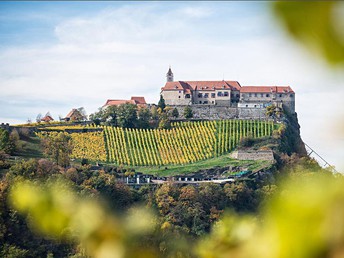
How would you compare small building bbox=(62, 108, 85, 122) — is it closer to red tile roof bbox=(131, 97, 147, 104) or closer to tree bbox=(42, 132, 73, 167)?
red tile roof bbox=(131, 97, 147, 104)

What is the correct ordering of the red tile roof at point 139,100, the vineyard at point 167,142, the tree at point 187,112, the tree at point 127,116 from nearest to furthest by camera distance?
the vineyard at point 167,142, the tree at point 127,116, the tree at point 187,112, the red tile roof at point 139,100

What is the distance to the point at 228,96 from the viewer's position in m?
60.7

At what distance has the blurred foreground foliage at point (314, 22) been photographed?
0.72m

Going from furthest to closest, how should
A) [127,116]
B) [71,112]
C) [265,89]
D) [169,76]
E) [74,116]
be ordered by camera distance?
1. [169,76]
2. [71,112]
3. [265,89]
4. [74,116]
5. [127,116]

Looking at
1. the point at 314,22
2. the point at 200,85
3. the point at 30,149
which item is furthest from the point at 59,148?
the point at 314,22

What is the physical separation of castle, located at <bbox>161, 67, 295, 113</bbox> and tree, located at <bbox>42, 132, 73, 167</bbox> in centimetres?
1476

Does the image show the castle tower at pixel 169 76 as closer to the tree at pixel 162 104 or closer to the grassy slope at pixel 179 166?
the tree at pixel 162 104

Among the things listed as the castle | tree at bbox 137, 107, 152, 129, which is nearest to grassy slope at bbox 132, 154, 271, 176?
tree at bbox 137, 107, 152, 129

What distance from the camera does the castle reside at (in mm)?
60312

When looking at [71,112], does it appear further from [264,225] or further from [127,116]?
[264,225]

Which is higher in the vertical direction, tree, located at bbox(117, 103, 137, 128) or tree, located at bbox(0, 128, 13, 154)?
tree, located at bbox(117, 103, 137, 128)

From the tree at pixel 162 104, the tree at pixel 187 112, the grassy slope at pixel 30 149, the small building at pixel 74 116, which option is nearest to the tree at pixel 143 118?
the tree at pixel 162 104

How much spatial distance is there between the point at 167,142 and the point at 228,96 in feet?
34.8

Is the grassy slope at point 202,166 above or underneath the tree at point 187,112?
underneath
